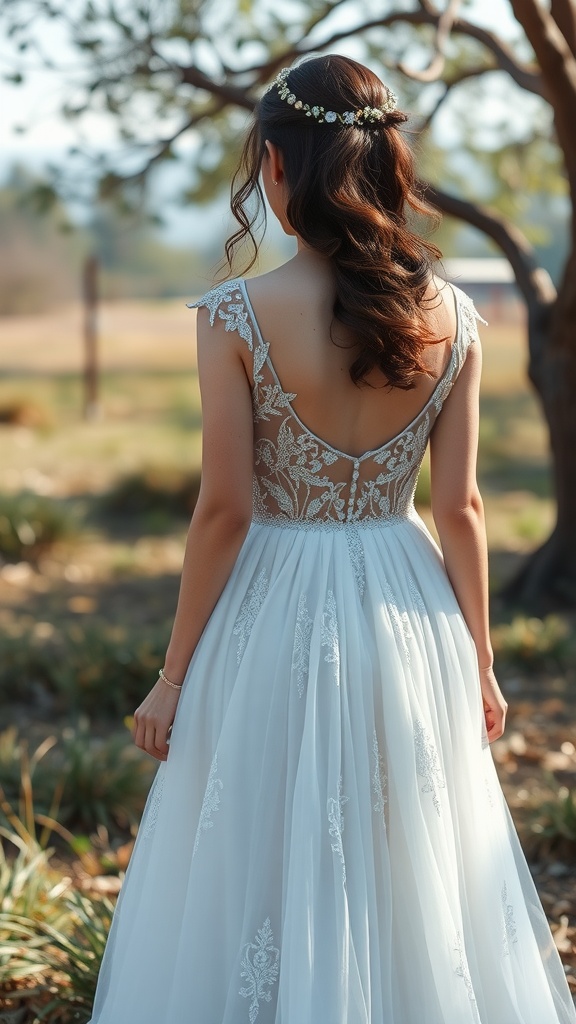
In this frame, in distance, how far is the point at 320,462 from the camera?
2141 mm

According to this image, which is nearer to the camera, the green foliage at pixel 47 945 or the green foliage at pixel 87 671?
the green foliage at pixel 47 945

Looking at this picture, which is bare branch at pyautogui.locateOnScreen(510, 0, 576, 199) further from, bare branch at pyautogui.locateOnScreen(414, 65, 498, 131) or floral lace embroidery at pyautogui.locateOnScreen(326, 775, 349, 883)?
floral lace embroidery at pyautogui.locateOnScreen(326, 775, 349, 883)

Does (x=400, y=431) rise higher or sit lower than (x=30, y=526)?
lower

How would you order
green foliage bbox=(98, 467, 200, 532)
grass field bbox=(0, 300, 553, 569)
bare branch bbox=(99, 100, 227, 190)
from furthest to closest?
grass field bbox=(0, 300, 553, 569) < green foliage bbox=(98, 467, 200, 532) < bare branch bbox=(99, 100, 227, 190)

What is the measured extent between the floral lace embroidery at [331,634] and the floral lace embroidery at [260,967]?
50 centimetres

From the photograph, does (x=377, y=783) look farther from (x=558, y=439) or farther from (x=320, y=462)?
(x=558, y=439)

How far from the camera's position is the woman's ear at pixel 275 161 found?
2010 millimetres

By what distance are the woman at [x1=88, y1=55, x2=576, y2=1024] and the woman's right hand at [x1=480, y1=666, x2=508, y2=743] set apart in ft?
0.30

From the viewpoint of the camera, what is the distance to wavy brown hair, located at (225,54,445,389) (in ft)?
6.41

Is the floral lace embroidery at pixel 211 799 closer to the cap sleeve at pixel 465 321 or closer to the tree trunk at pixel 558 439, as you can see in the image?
the cap sleeve at pixel 465 321

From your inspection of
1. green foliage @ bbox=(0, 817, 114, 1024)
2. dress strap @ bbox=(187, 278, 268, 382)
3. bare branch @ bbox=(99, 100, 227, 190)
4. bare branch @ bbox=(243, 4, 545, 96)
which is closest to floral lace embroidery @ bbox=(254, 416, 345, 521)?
dress strap @ bbox=(187, 278, 268, 382)

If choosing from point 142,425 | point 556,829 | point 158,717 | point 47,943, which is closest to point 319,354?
point 158,717

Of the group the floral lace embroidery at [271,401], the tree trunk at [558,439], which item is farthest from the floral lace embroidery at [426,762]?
the tree trunk at [558,439]

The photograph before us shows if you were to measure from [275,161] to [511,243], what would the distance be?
4.37 meters
